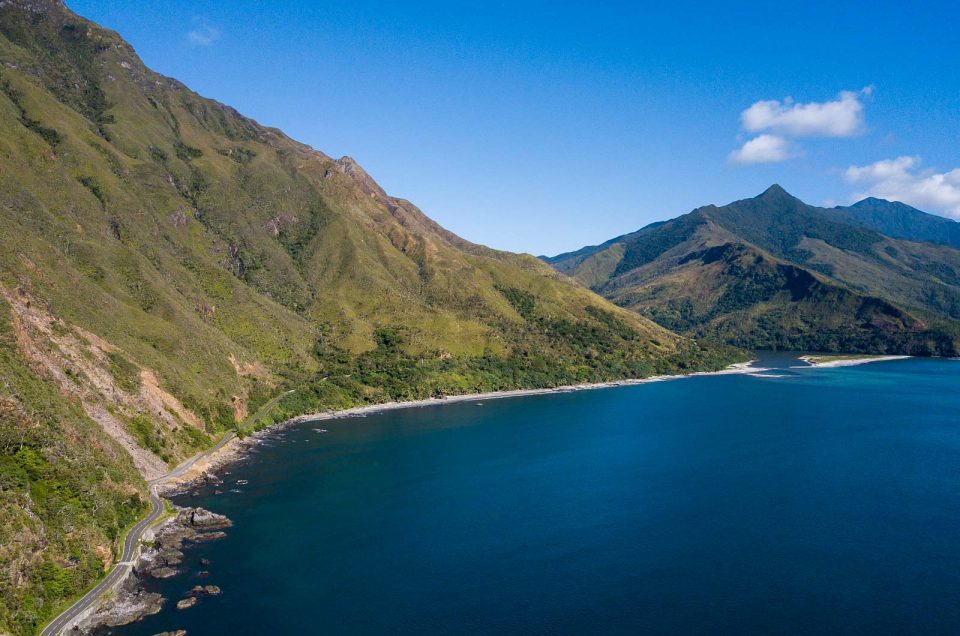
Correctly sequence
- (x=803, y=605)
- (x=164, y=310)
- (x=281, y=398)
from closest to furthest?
1. (x=803, y=605)
2. (x=164, y=310)
3. (x=281, y=398)

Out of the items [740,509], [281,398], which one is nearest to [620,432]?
[740,509]

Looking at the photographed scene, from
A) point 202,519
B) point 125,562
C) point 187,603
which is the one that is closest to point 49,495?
point 125,562

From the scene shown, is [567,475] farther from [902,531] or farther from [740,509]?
[902,531]

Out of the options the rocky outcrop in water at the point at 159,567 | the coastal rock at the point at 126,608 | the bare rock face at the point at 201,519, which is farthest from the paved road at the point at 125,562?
the bare rock face at the point at 201,519

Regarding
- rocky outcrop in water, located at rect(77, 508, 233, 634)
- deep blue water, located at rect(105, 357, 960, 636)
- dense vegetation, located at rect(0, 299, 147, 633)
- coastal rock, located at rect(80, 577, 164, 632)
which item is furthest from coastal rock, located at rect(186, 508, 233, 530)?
coastal rock, located at rect(80, 577, 164, 632)

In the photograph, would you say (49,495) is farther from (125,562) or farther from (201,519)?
(201,519)

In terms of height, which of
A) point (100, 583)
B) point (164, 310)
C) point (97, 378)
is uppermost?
point (164, 310)
